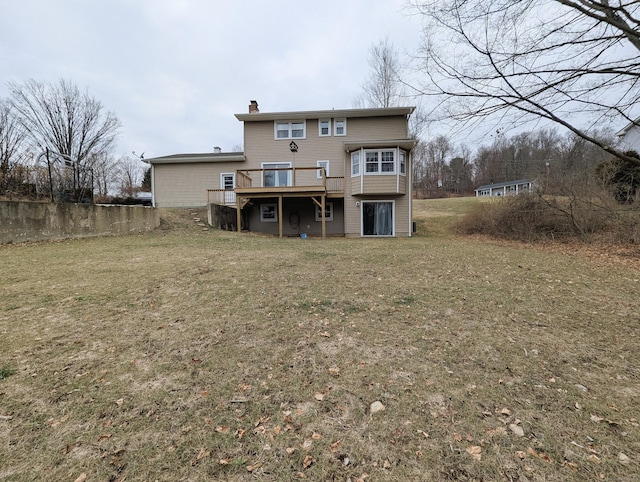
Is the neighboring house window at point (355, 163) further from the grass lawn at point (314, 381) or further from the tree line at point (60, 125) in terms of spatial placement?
the tree line at point (60, 125)

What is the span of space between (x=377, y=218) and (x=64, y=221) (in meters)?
13.1

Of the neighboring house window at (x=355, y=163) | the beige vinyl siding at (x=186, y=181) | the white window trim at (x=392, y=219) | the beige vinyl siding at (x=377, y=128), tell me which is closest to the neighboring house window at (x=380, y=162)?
the neighboring house window at (x=355, y=163)

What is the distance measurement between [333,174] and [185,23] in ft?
30.7

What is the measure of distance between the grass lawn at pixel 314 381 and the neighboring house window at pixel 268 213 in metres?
12.2

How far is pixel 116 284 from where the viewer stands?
4953 mm

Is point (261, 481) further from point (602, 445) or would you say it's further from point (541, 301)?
point (541, 301)

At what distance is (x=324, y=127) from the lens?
54.3ft

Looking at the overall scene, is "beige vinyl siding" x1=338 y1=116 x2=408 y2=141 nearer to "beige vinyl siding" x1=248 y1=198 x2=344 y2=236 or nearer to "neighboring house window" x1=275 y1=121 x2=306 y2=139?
"neighboring house window" x1=275 y1=121 x2=306 y2=139

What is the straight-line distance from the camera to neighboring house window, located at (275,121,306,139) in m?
16.7

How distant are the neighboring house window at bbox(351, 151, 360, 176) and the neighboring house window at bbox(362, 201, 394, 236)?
64.7 inches

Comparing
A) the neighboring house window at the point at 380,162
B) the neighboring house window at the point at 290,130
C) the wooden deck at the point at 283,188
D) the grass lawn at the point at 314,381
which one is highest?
the neighboring house window at the point at 290,130

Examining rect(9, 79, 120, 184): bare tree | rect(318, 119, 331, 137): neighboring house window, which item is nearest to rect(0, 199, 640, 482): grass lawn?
rect(318, 119, 331, 137): neighboring house window

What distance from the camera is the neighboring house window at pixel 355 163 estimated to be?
15141 millimetres

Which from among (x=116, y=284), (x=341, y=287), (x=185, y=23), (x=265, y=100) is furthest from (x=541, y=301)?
(x=265, y=100)
